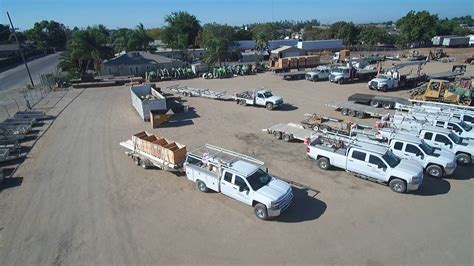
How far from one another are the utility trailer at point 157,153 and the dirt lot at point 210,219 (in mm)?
561

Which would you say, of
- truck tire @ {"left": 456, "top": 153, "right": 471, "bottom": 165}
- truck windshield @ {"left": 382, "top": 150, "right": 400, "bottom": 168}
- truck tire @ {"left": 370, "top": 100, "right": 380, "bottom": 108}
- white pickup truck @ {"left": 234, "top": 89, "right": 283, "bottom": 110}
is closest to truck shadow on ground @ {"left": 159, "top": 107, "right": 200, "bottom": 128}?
white pickup truck @ {"left": 234, "top": 89, "right": 283, "bottom": 110}

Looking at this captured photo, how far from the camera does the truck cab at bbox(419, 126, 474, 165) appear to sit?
610 inches

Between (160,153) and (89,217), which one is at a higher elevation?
(160,153)

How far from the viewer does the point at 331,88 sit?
36.2 metres

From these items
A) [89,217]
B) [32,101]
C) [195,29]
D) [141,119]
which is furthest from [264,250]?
[195,29]

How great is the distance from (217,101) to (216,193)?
18787 millimetres

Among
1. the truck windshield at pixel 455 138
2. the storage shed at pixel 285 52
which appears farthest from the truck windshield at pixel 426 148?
the storage shed at pixel 285 52

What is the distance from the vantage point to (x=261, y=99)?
28.0m

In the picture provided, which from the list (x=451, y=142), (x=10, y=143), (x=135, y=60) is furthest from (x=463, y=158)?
(x=135, y=60)

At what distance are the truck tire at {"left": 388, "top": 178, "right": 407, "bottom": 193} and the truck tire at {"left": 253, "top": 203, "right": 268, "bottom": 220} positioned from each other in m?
6.29

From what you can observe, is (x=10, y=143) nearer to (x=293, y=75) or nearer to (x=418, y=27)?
(x=293, y=75)

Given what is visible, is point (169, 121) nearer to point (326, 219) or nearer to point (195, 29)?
point (326, 219)

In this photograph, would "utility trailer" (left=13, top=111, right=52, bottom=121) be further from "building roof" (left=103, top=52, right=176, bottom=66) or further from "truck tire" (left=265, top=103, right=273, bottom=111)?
"building roof" (left=103, top=52, right=176, bottom=66)

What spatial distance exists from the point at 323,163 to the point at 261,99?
527 inches
